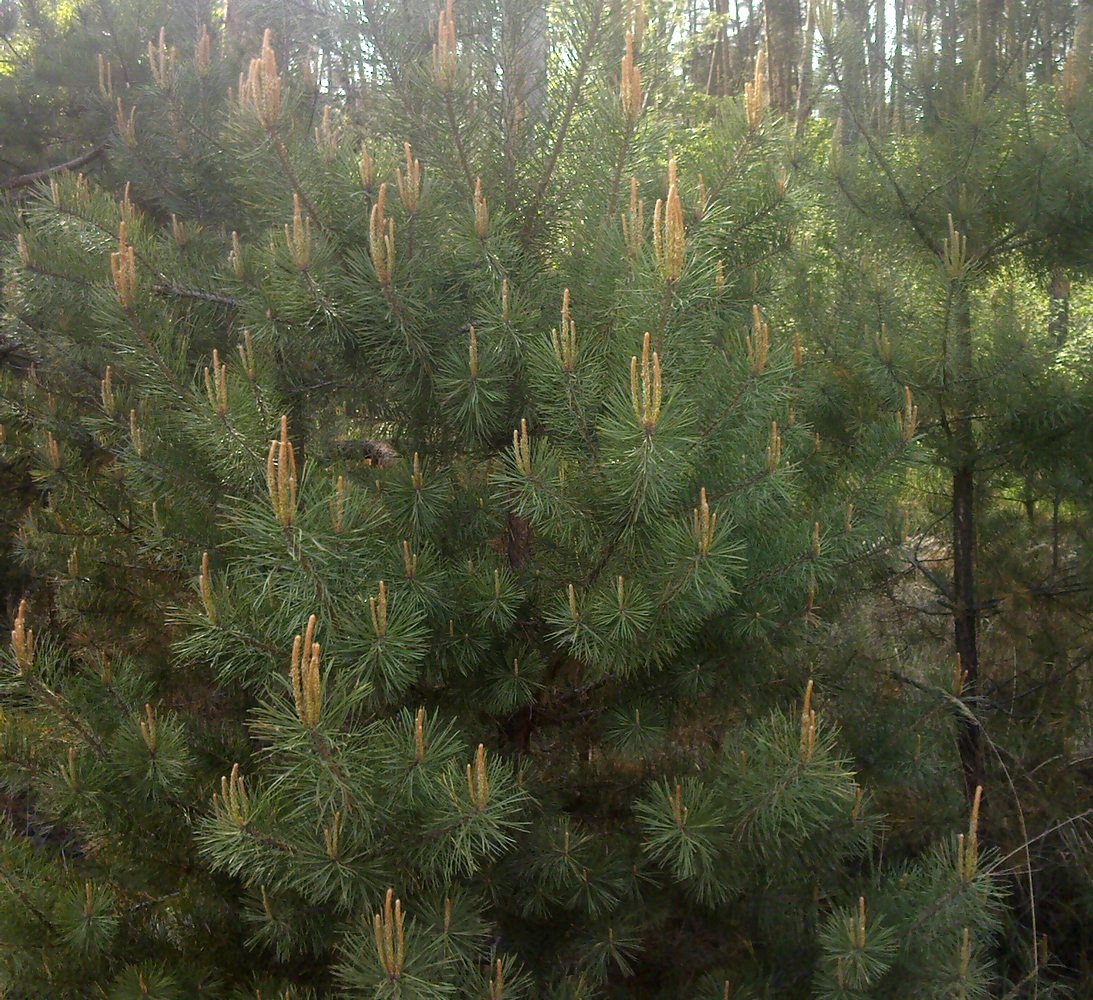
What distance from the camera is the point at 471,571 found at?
3020 millimetres

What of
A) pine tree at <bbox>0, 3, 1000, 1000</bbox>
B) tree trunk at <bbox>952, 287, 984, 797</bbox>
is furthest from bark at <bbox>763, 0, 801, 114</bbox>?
pine tree at <bbox>0, 3, 1000, 1000</bbox>

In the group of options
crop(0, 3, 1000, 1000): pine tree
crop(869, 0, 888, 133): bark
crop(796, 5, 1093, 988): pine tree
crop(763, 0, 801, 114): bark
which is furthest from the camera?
crop(763, 0, 801, 114): bark

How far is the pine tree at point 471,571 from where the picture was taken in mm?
2555

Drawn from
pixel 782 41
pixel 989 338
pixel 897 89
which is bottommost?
pixel 989 338

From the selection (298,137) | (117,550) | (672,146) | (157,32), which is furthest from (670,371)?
(157,32)

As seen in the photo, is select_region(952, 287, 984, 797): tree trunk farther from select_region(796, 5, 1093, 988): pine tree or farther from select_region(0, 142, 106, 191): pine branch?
select_region(0, 142, 106, 191): pine branch

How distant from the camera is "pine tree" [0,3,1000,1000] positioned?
2.55 metres

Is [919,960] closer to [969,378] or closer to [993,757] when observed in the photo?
[993,757]

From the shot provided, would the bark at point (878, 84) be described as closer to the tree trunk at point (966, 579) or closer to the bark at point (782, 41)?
the tree trunk at point (966, 579)

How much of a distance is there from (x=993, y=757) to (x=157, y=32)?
19.3ft

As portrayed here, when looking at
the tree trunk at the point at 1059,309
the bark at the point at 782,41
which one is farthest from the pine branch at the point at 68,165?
the bark at the point at 782,41

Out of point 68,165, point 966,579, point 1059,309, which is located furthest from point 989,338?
point 68,165

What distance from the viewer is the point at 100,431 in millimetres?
3553

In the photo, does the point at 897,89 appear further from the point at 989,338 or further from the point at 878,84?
the point at 989,338
